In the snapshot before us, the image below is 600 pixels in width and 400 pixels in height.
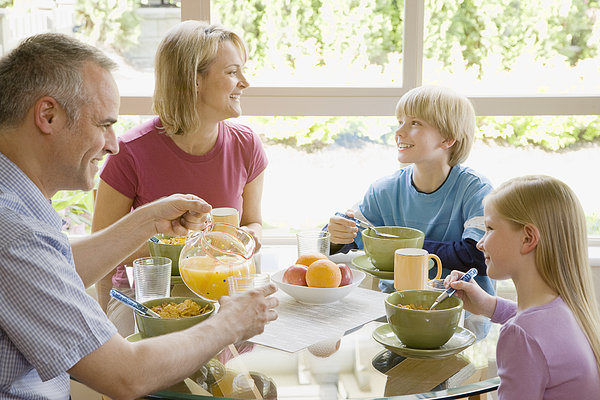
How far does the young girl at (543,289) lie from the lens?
1355mm

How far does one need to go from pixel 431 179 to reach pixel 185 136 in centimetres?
85

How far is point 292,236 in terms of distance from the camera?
10.9ft

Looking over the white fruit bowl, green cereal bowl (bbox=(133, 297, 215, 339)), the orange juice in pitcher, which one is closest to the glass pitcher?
the orange juice in pitcher

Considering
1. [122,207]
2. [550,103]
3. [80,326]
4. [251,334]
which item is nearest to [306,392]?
[251,334]

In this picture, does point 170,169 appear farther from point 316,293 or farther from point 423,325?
point 423,325

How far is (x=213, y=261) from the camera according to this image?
68.4 inches

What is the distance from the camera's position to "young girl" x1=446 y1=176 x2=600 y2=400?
1.36m

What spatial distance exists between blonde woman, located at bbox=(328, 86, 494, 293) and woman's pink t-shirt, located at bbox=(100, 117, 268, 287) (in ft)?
1.51

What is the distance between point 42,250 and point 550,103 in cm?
250

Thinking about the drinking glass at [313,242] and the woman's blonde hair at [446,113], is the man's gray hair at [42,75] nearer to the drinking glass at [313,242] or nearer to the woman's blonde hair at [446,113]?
the drinking glass at [313,242]

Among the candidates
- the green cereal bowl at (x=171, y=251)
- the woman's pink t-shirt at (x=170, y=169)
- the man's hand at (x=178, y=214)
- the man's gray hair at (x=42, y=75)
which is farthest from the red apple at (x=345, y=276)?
the woman's pink t-shirt at (x=170, y=169)

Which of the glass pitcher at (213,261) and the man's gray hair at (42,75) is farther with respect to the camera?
the glass pitcher at (213,261)

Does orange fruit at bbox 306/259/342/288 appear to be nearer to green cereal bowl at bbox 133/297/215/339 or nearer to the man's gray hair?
green cereal bowl at bbox 133/297/215/339

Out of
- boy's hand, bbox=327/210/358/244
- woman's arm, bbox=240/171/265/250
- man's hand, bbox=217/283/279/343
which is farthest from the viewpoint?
woman's arm, bbox=240/171/265/250
